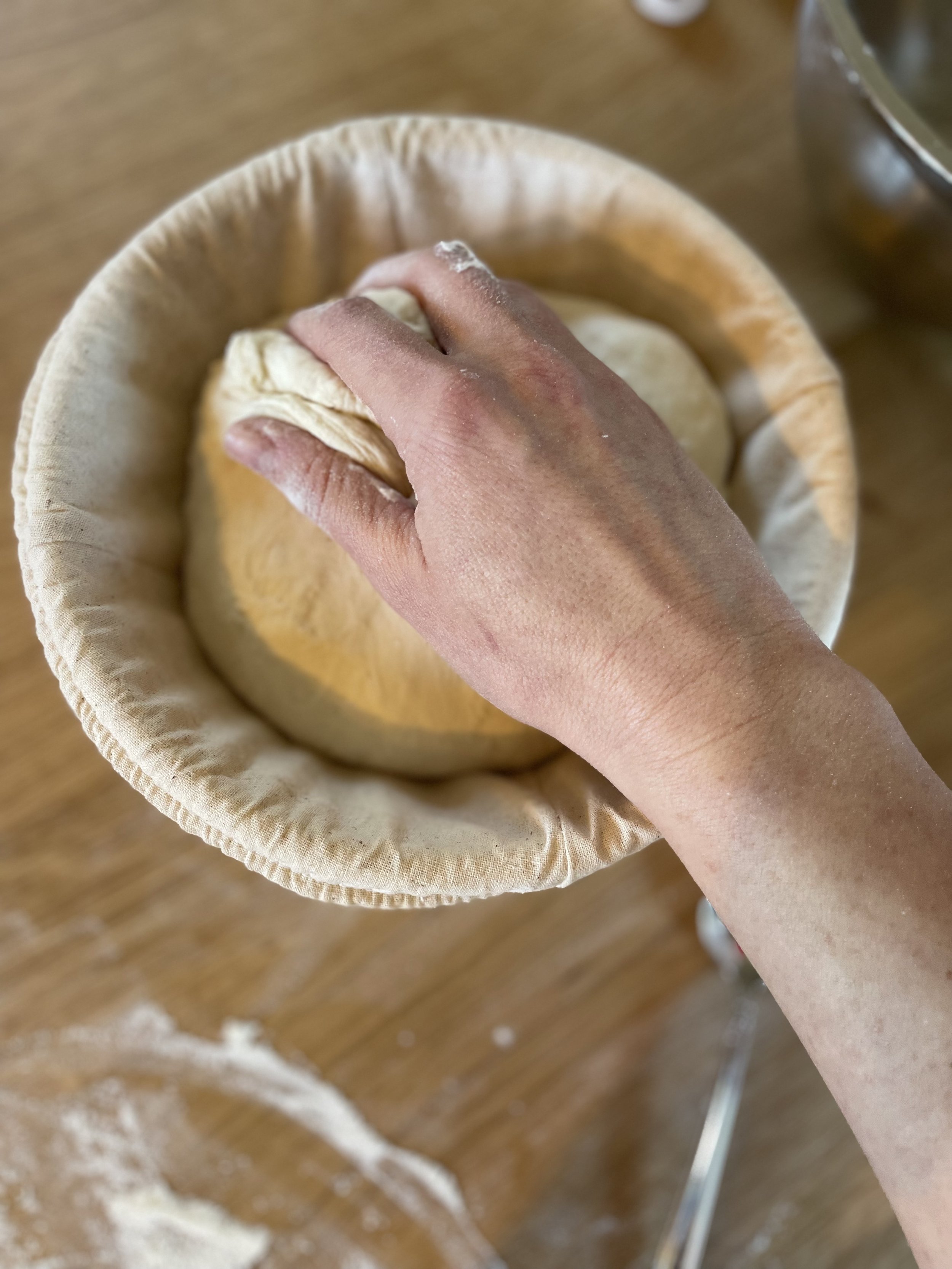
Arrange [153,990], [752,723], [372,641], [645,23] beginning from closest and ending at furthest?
[752,723] < [372,641] < [153,990] < [645,23]

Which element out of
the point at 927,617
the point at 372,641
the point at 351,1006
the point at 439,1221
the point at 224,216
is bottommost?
the point at 439,1221

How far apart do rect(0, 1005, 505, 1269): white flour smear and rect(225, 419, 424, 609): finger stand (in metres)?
0.39

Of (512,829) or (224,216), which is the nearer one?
(512,829)

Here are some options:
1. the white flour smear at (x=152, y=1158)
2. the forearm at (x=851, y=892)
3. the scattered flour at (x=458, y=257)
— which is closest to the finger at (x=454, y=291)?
the scattered flour at (x=458, y=257)

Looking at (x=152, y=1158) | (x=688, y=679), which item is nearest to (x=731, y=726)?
(x=688, y=679)

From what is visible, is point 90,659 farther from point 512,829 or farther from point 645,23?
point 645,23

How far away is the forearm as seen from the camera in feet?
1.22

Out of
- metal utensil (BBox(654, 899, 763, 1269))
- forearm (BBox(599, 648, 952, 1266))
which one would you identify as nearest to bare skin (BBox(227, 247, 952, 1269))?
forearm (BBox(599, 648, 952, 1266))

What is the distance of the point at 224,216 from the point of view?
561 millimetres

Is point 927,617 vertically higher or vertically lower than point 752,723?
lower

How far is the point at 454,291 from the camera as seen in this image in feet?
1.55

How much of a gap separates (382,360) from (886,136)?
378mm

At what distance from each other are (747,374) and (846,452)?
10 centimetres

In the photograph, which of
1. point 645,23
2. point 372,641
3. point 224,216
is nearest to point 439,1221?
point 372,641
